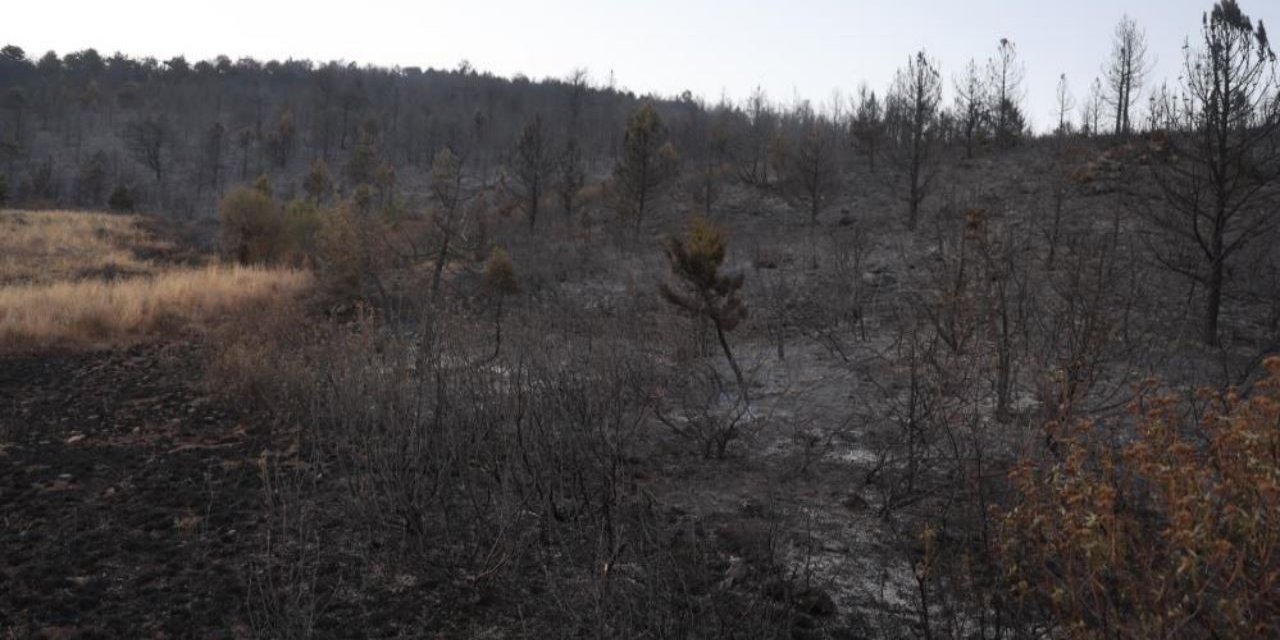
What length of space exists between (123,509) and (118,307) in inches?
371

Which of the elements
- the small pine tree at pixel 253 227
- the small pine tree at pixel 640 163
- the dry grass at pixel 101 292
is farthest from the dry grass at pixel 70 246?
the small pine tree at pixel 640 163

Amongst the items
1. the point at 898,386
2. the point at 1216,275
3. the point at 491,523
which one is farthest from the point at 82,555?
the point at 1216,275

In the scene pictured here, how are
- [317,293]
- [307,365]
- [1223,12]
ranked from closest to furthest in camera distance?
Result: [307,365] → [1223,12] → [317,293]

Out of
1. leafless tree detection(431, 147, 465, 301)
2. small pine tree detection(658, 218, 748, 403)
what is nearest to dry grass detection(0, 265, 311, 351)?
leafless tree detection(431, 147, 465, 301)

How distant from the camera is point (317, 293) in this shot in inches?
646

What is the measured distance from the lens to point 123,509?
16.0 feet

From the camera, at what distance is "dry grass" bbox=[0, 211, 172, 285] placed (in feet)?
62.3

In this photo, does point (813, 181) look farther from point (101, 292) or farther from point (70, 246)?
point (70, 246)

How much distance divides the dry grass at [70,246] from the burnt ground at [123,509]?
11.7 metres

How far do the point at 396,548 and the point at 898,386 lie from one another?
5522mm

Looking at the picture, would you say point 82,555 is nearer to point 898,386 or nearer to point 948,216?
point 898,386

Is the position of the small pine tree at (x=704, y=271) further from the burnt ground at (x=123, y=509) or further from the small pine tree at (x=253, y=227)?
the small pine tree at (x=253, y=227)

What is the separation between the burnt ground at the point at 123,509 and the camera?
3568 mm

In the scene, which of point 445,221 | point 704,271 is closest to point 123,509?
point 704,271
